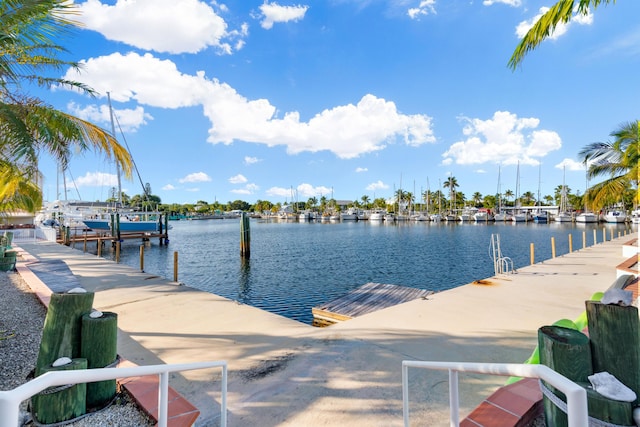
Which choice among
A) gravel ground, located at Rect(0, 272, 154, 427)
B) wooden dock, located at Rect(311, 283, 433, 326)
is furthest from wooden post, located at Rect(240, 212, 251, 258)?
gravel ground, located at Rect(0, 272, 154, 427)

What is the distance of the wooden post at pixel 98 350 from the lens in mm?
3055

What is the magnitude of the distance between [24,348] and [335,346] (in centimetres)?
461

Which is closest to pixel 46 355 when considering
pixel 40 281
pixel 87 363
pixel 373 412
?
pixel 87 363

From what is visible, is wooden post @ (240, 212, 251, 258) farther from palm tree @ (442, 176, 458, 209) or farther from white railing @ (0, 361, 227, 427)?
palm tree @ (442, 176, 458, 209)

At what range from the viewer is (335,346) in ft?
16.4

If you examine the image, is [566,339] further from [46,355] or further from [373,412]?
[46,355]

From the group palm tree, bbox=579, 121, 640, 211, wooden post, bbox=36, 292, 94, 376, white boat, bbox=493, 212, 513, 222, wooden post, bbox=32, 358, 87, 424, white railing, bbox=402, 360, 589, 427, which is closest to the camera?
white railing, bbox=402, 360, 589, 427

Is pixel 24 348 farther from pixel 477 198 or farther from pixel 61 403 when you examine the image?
pixel 477 198

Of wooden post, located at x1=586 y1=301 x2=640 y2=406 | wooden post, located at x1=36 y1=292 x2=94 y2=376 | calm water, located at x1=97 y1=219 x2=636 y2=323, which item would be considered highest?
wooden post, located at x1=586 y1=301 x2=640 y2=406

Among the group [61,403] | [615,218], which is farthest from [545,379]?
[615,218]

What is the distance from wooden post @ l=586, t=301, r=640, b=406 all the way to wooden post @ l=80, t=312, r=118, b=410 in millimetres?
4210

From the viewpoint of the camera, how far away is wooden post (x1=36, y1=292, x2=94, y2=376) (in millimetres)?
3050

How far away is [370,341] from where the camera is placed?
17.0ft

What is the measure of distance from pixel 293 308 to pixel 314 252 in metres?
16.0
